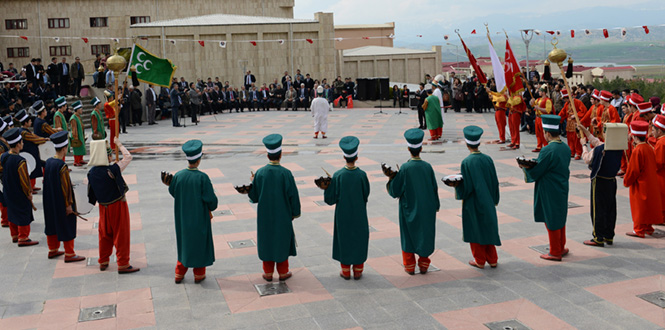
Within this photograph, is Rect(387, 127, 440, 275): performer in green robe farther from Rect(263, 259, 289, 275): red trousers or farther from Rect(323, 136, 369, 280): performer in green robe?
Rect(263, 259, 289, 275): red trousers

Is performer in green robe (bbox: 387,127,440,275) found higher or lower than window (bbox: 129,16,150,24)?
lower

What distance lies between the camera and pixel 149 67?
1278 cm

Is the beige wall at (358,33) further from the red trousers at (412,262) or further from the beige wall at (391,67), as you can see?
the red trousers at (412,262)

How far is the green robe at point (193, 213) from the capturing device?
7465 millimetres

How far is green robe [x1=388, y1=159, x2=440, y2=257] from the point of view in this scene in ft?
25.1

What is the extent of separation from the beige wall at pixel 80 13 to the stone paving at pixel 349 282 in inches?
1433

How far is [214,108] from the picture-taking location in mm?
30984

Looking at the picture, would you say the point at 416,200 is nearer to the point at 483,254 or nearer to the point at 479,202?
the point at 479,202

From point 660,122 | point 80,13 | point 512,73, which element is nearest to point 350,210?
point 660,122

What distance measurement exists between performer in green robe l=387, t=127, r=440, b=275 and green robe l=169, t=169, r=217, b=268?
2207 millimetres

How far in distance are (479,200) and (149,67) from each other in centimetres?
771

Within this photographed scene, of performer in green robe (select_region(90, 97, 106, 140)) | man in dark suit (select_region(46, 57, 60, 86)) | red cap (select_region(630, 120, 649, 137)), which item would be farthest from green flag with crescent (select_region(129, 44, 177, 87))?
man in dark suit (select_region(46, 57, 60, 86))

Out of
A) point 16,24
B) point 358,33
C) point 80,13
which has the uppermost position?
point 80,13

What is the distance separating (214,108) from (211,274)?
23708 mm
